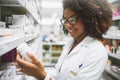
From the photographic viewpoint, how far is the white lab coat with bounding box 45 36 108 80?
134 centimetres

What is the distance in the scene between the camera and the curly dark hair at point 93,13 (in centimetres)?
145

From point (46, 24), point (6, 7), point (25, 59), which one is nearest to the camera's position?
point (25, 59)

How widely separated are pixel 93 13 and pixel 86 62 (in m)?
0.37

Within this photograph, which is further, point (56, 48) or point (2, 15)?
point (56, 48)

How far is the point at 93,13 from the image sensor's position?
1454mm

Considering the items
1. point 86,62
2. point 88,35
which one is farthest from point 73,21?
point 86,62

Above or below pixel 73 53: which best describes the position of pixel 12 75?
below

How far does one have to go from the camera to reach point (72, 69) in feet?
4.77

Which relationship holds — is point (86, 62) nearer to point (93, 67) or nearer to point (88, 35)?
point (93, 67)

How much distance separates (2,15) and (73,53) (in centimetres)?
89

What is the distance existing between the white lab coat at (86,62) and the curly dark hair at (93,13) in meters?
0.11

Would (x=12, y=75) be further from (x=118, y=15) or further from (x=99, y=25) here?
(x=118, y=15)

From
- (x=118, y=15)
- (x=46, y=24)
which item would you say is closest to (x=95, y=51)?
(x=118, y=15)

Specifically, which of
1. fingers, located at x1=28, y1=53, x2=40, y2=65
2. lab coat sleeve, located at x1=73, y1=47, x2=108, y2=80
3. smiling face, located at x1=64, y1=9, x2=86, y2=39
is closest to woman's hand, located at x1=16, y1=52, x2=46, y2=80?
fingers, located at x1=28, y1=53, x2=40, y2=65
